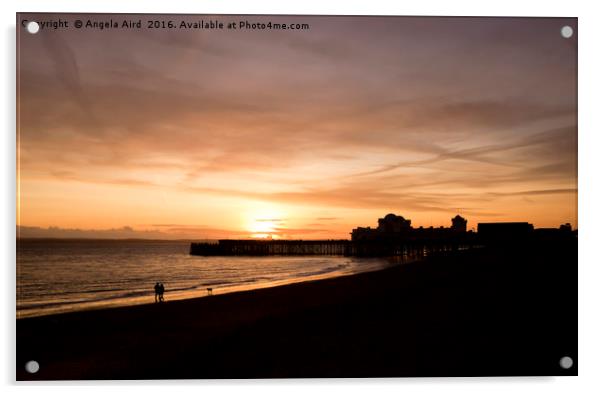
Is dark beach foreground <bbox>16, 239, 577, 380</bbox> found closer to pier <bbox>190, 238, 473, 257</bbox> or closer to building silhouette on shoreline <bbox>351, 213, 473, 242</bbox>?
building silhouette on shoreline <bbox>351, 213, 473, 242</bbox>

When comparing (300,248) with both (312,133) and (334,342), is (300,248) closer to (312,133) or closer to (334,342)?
(312,133)

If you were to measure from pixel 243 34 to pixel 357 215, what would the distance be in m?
4.71

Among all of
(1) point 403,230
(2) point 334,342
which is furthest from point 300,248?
(2) point 334,342

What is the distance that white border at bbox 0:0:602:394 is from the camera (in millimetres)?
4930

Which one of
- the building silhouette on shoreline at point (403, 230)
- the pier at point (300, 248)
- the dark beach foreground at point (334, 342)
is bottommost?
the pier at point (300, 248)

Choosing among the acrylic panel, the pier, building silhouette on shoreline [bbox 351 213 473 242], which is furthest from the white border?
the pier

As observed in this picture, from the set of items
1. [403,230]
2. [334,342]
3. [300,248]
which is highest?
[403,230]

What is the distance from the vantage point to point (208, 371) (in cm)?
487

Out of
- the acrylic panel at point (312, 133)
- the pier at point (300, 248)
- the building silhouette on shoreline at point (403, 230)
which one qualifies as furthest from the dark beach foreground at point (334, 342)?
the pier at point (300, 248)

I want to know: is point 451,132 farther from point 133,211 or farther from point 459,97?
point 133,211
